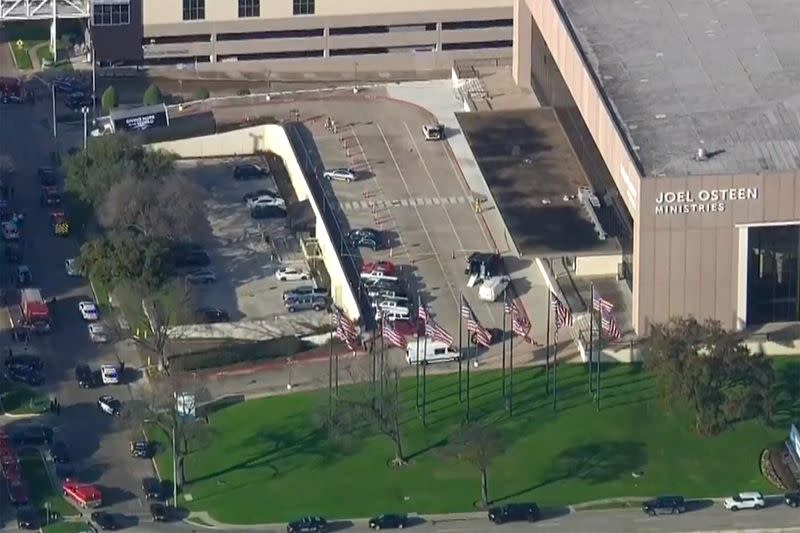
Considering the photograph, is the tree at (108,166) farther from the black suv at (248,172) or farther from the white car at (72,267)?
the black suv at (248,172)

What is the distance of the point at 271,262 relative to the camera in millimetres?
177250

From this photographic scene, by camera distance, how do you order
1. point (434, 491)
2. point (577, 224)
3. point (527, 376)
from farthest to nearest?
point (577, 224)
point (527, 376)
point (434, 491)

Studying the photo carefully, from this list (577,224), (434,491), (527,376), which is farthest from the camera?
(577,224)

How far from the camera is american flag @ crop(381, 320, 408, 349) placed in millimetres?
160625

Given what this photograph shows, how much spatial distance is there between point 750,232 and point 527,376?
13022mm

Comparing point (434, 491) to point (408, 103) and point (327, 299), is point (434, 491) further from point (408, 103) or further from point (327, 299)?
point (408, 103)

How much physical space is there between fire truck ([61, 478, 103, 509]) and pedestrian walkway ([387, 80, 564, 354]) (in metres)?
24.8

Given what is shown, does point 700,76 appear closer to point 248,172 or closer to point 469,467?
point 248,172

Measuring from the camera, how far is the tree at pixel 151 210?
17525 centimetres

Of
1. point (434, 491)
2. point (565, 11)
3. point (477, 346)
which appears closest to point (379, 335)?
point (477, 346)

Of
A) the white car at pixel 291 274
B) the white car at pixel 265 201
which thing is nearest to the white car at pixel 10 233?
the white car at pixel 265 201

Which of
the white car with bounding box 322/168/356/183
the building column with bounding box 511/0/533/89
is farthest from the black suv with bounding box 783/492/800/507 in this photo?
the building column with bounding box 511/0/533/89

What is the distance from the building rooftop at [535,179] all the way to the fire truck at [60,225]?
22.4 metres

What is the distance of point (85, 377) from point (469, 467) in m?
20.8
